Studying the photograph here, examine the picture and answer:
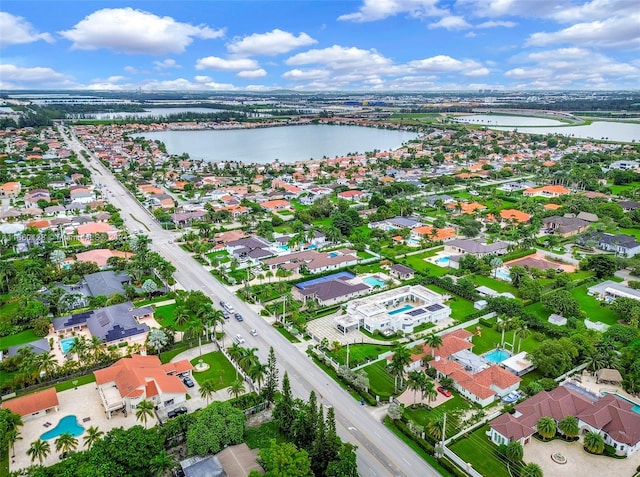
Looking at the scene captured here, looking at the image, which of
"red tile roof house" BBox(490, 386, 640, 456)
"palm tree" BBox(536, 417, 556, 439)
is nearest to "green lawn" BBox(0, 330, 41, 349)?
"red tile roof house" BBox(490, 386, 640, 456)

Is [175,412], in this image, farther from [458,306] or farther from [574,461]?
[458,306]

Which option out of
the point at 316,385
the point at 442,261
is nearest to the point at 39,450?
the point at 316,385

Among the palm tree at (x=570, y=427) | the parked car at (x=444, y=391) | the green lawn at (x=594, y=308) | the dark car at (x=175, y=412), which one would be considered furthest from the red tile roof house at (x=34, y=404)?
the green lawn at (x=594, y=308)

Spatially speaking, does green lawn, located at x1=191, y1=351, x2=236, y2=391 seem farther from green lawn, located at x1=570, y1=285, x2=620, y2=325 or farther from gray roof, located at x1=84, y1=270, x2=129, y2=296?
green lawn, located at x1=570, y1=285, x2=620, y2=325

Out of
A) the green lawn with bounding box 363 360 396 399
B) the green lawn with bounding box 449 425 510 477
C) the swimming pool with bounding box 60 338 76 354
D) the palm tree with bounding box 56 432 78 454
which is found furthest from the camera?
the swimming pool with bounding box 60 338 76 354

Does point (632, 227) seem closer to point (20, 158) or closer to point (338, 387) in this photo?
point (338, 387)

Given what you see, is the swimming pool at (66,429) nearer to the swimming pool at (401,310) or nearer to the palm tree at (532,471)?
the palm tree at (532,471)
